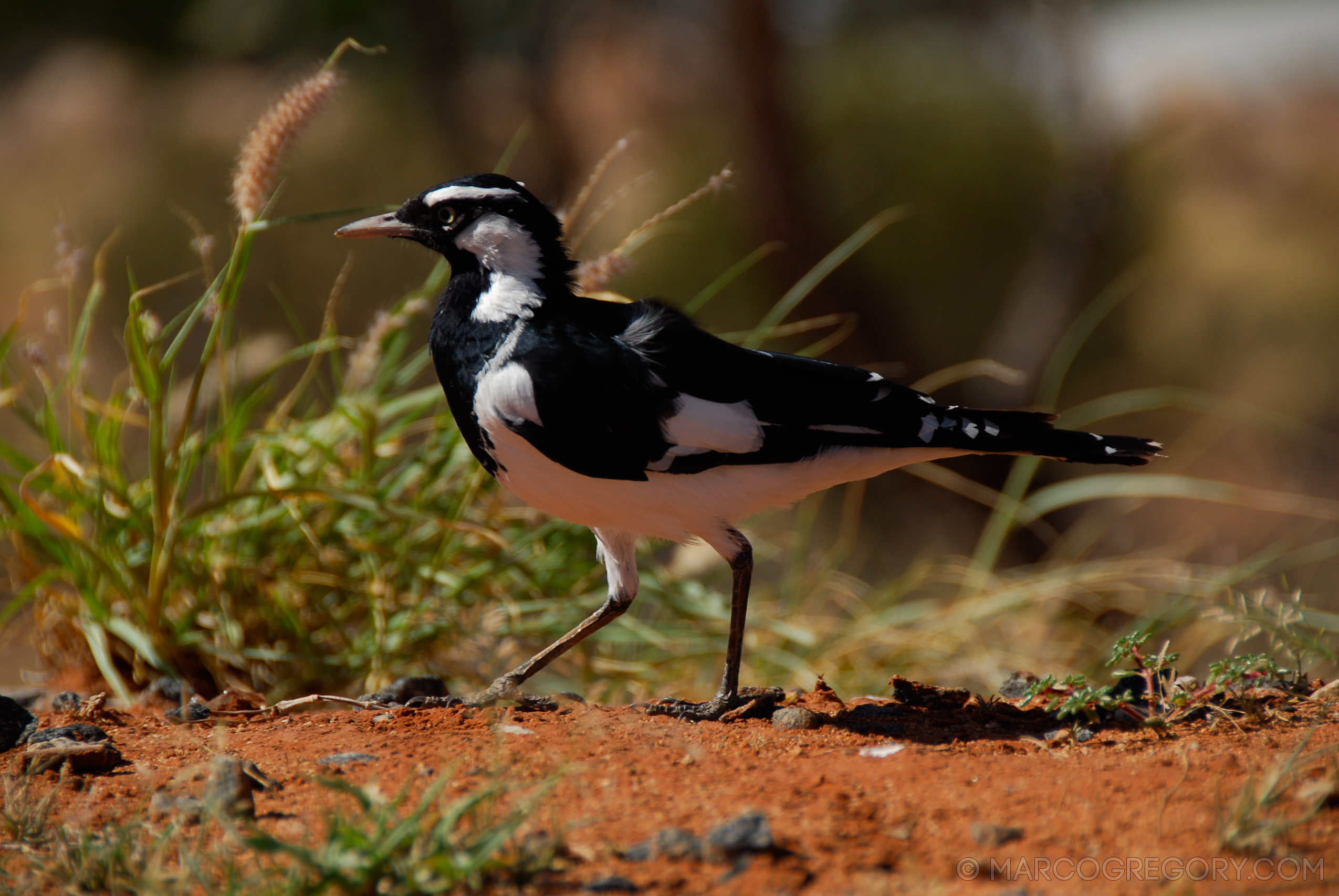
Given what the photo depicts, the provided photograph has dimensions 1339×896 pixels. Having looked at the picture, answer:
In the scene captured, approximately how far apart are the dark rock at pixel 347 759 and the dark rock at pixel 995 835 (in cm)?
123

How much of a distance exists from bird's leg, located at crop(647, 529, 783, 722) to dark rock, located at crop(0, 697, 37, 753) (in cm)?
149

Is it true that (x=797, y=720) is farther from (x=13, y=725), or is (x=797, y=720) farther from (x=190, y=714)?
(x=13, y=725)

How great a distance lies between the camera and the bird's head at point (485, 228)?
295 centimetres

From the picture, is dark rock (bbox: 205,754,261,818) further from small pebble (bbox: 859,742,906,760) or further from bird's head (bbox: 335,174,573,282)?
bird's head (bbox: 335,174,573,282)

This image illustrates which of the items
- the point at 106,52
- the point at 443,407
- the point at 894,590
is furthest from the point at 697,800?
the point at 106,52

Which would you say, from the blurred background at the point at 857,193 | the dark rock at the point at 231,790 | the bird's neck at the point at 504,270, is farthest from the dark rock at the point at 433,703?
the blurred background at the point at 857,193

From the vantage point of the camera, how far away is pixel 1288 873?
1721mm

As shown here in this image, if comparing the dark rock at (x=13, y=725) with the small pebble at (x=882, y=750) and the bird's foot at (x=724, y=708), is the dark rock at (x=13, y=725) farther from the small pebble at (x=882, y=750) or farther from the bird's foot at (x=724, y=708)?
the small pebble at (x=882, y=750)

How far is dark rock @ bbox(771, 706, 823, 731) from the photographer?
2555 mm

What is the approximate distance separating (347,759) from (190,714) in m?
0.72

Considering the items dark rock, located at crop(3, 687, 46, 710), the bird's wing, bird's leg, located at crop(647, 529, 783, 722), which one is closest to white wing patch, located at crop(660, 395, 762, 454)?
the bird's wing

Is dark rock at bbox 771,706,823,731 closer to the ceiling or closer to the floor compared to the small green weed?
closer to the floor

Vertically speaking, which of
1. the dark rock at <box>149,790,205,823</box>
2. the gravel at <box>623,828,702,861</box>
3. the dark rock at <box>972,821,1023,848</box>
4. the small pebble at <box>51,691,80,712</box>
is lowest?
the small pebble at <box>51,691,80,712</box>

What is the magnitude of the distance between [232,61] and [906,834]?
594 inches
